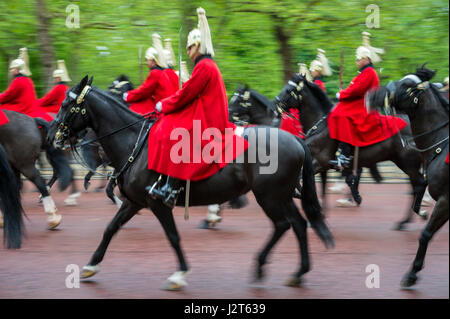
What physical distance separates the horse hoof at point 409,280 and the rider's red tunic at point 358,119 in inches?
141

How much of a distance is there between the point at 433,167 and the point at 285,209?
157cm

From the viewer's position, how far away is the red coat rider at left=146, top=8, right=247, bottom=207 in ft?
19.8

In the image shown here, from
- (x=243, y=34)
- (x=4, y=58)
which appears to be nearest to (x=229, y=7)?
(x=243, y=34)

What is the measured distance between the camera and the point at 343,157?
9.44 metres

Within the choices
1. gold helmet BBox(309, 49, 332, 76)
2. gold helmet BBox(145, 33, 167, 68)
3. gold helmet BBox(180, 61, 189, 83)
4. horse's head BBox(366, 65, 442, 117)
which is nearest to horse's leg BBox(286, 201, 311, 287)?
horse's head BBox(366, 65, 442, 117)

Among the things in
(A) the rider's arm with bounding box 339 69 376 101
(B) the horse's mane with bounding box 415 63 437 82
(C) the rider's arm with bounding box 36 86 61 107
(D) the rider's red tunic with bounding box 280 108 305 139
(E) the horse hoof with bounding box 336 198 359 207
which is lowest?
(E) the horse hoof with bounding box 336 198 359 207

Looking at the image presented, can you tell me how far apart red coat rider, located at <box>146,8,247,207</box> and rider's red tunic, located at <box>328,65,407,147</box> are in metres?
3.56

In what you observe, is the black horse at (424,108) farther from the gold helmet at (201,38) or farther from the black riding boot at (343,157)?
the black riding boot at (343,157)

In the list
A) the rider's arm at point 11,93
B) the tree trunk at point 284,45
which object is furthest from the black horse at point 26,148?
the tree trunk at point 284,45

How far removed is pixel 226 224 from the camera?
957 cm

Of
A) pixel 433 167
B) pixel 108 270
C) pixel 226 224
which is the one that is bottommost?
pixel 226 224

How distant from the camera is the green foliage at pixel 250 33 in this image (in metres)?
14.6

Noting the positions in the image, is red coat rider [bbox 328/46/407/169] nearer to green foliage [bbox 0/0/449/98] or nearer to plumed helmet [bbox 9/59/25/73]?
green foliage [bbox 0/0/449/98]

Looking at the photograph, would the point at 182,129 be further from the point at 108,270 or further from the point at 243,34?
the point at 243,34
